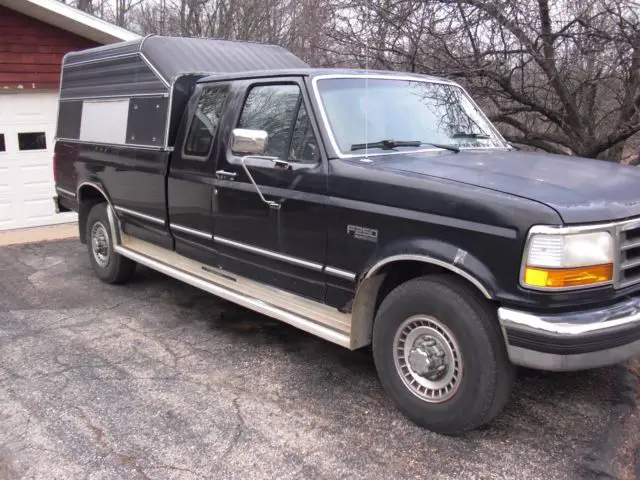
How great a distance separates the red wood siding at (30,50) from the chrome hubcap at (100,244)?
4.54 meters

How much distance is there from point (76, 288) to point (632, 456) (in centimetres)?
549

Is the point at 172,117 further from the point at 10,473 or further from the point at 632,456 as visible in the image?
the point at 632,456

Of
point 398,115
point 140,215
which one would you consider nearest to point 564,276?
point 398,115

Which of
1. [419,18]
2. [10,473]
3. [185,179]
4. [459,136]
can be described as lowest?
[10,473]

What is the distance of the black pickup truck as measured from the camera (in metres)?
2.94

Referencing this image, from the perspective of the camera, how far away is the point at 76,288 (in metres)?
6.54

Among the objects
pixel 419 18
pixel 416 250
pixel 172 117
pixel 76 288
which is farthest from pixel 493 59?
pixel 76 288

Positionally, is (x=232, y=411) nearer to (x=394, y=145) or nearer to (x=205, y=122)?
(x=394, y=145)

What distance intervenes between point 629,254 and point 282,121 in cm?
235

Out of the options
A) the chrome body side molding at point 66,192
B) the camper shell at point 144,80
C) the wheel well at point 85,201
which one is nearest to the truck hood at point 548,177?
the camper shell at point 144,80

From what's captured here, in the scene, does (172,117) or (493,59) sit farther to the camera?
(493,59)

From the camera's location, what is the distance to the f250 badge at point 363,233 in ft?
11.6

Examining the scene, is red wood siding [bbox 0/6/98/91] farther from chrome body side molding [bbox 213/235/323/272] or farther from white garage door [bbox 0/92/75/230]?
chrome body side molding [bbox 213/235/323/272]

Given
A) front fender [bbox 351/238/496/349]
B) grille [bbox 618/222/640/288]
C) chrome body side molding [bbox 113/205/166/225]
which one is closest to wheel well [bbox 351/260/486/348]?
front fender [bbox 351/238/496/349]
